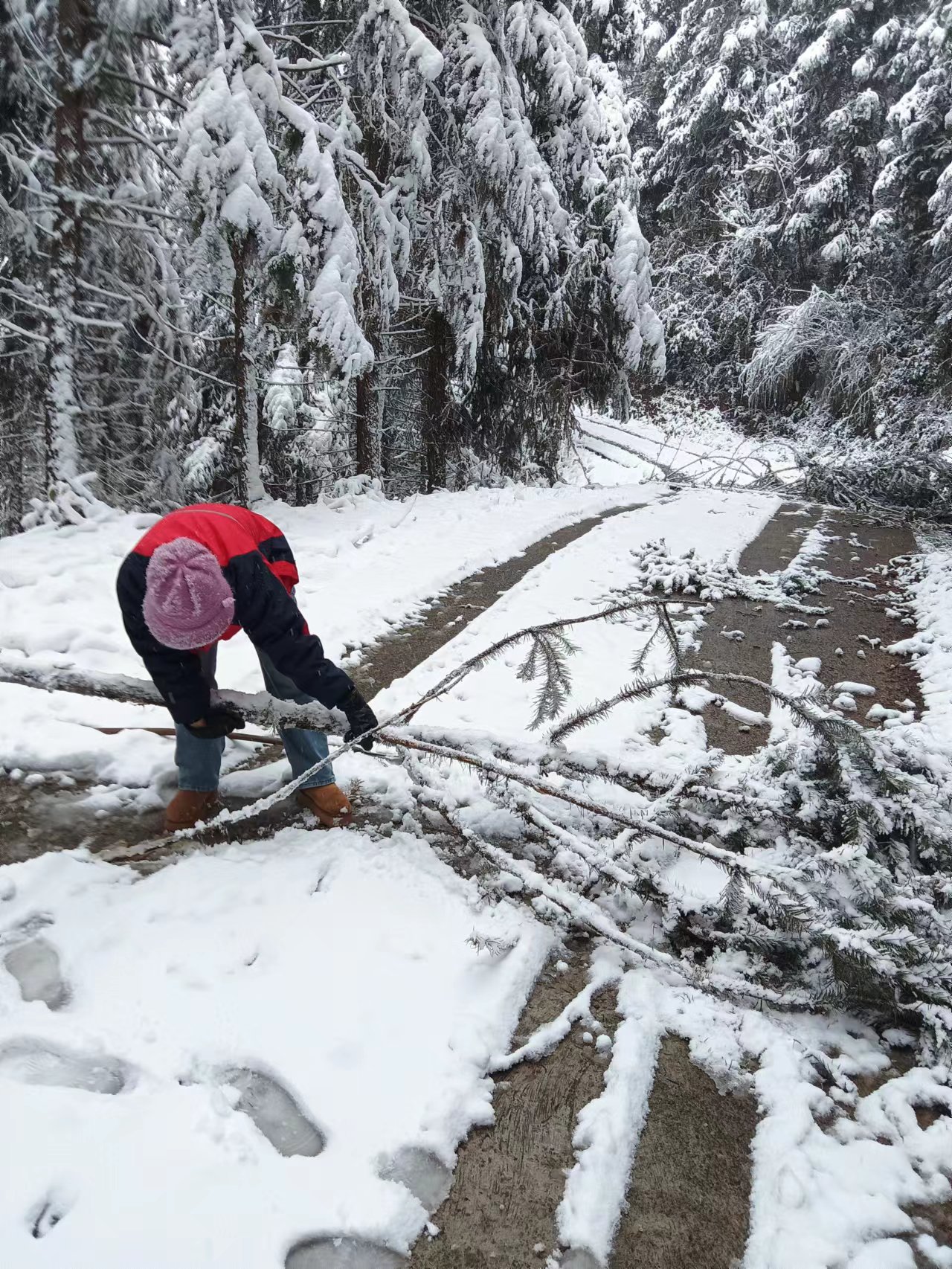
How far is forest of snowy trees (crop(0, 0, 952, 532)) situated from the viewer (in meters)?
5.70

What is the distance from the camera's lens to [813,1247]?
1.48 meters

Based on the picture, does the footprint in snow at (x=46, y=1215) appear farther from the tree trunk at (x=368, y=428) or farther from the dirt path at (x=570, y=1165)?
the tree trunk at (x=368, y=428)

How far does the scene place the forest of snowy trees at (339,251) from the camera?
18.7ft

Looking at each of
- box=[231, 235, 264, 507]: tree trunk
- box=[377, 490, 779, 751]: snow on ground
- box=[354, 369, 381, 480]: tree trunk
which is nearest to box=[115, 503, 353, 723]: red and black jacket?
box=[377, 490, 779, 751]: snow on ground

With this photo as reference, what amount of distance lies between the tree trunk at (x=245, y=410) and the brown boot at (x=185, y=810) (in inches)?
212

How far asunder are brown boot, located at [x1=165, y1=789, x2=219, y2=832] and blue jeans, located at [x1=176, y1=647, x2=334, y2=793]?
27 millimetres

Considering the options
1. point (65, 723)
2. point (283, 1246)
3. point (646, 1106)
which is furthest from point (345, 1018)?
point (65, 723)

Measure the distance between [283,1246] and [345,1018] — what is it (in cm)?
55

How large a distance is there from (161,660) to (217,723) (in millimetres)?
333

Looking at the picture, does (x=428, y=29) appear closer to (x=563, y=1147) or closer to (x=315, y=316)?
(x=315, y=316)

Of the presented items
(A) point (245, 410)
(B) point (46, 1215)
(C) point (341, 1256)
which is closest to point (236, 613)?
Answer: (B) point (46, 1215)

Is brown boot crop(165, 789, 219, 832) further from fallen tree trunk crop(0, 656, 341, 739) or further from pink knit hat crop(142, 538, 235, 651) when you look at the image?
pink knit hat crop(142, 538, 235, 651)

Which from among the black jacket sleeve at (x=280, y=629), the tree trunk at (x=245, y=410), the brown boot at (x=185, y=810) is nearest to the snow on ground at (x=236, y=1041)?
the brown boot at (x=185, y=810)

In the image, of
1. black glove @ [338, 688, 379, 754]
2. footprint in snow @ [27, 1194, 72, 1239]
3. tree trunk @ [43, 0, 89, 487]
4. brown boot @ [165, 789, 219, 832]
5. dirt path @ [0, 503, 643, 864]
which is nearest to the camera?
footprint in snow @ [27, 1194, 72, 1239]
